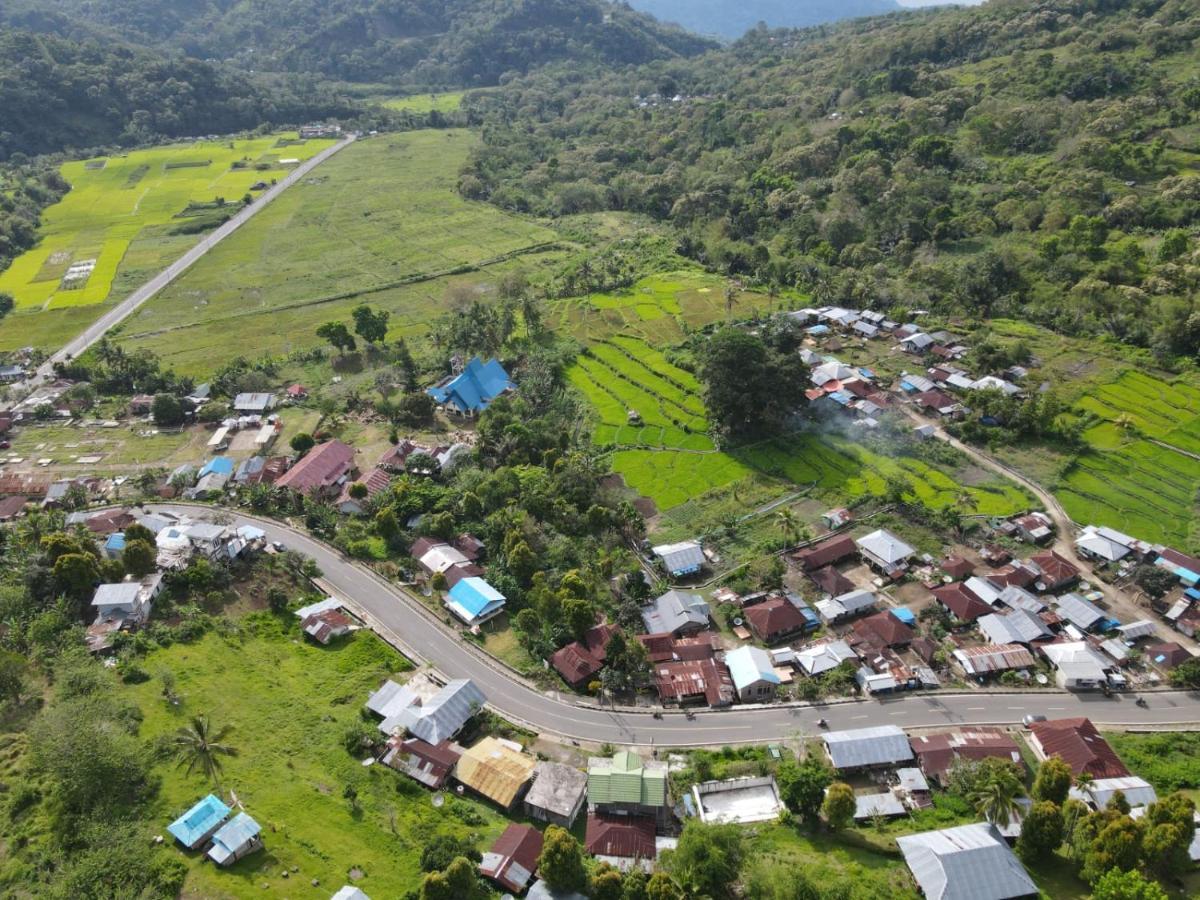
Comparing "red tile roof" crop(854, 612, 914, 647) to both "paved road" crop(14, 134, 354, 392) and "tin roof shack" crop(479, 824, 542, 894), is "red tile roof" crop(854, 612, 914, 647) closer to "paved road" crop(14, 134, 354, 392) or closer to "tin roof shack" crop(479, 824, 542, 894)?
"tin roof shack" crop(479, 824, 542, 894)

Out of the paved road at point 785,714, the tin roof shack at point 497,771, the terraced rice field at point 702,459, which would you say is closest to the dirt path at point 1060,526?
the terraced rice field at point 702,459

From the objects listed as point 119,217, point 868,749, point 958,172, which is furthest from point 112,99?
point 868,749

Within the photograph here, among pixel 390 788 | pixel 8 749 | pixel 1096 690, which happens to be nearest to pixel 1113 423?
pixel 1096 690

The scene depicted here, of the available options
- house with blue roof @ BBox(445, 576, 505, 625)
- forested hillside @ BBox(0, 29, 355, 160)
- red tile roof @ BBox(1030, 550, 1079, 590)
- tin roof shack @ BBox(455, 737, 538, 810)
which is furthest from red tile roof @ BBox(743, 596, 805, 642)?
forested hillside @ BBox(0, 29, 355, 160)

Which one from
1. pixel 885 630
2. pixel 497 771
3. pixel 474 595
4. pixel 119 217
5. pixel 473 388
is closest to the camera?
pixel 497 771

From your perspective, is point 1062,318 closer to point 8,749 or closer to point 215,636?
point 215,636

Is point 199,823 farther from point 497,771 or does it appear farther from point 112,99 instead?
point 112,99
